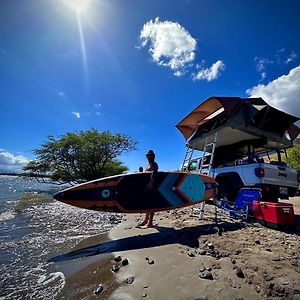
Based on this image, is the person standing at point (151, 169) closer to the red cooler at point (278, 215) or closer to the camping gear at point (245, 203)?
the camping gear at point (245, 203)

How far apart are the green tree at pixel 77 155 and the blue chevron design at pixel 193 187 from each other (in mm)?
24766

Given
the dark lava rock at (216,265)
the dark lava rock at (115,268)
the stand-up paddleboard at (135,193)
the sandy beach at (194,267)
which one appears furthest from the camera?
the stand-up paddleboard at (135,193)

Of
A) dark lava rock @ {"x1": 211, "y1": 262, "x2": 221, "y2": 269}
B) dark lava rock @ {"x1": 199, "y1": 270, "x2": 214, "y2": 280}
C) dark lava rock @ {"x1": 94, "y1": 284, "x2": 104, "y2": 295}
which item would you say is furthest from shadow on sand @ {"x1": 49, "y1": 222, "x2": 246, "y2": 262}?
dark lava rock @ {"x1": 94, "y1": 284, "x2": 104, "y2": 295}

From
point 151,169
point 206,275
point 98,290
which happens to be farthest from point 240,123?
point 98,290

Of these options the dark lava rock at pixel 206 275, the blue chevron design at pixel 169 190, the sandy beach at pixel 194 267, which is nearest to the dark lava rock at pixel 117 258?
the sandy beach at pixel 194 267

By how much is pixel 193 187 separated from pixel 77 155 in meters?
26.2

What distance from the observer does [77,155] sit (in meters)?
30.5

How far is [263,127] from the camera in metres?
8.05

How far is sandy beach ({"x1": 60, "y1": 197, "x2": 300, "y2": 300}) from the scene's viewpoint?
2.51m

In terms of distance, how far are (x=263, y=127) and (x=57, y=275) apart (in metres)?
7.93

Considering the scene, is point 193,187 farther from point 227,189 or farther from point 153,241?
point 153,241

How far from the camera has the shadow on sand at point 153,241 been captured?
4.32 meters

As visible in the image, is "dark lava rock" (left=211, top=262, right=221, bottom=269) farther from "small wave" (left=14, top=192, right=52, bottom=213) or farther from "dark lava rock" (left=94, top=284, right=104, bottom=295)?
"small wave" (left=14, top=192, right=52, bottom=213)

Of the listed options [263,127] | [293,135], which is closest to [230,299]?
[263,127]
